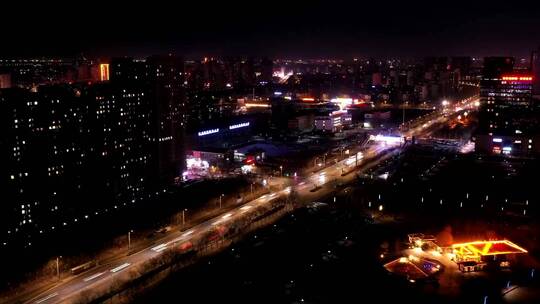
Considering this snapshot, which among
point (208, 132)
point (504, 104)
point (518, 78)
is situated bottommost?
point (208, 132)

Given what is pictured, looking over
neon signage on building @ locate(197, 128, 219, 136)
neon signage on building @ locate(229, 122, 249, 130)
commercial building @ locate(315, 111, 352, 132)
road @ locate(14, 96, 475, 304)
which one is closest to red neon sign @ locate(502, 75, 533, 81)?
commercial building @ locate(315, 111, 352, 132)

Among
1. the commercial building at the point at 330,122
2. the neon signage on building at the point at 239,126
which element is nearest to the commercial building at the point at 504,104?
the commercial building at the point at 330,122

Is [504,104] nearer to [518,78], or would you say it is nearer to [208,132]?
[518,78]

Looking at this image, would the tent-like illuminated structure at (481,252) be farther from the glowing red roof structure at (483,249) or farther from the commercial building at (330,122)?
the commercial building at (330,122)

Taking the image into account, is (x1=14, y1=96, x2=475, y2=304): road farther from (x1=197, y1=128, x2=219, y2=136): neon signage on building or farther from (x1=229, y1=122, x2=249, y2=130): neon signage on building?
(x1=229, y1=122, x2=249, y2=130): neon signage on building

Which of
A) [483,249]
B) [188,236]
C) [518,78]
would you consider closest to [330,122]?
[518,78]

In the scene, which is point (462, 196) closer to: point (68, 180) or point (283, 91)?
point (68, 180)

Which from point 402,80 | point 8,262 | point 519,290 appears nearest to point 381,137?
point 519,290
